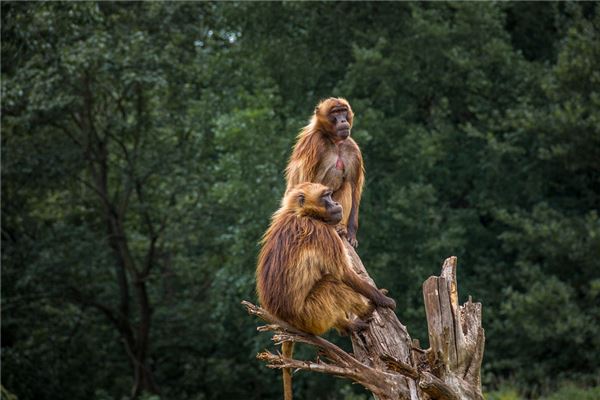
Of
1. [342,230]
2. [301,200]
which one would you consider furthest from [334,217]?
[342,230]

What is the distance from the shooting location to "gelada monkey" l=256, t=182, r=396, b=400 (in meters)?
6.14

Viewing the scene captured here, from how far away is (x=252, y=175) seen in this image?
52.9ft

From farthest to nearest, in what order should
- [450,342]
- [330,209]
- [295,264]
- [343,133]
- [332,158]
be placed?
[332,158]
[343,133]
[330,209]
[295,264]
[450,342]

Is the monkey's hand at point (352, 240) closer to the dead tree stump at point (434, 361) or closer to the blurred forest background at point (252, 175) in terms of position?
the dead tree stump at point (434, 361)

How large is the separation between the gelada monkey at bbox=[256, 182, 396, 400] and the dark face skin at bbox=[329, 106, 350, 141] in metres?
1.60

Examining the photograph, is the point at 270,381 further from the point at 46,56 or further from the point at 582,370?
the point at 46,56

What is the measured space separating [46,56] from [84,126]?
2.26 metres

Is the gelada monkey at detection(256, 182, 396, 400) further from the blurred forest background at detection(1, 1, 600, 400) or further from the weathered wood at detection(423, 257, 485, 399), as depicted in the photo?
the blurred forest background at detection(1, 1, 600, 400)

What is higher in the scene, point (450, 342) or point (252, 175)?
point (252, 175)

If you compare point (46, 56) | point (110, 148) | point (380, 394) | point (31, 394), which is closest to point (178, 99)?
point (110, 148)

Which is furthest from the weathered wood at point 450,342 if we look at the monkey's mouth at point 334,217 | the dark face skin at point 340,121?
the dark face skin at point 340,121

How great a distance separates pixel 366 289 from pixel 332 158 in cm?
216

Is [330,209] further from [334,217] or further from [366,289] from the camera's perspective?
[366,289]

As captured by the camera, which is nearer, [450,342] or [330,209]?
[450,342]
